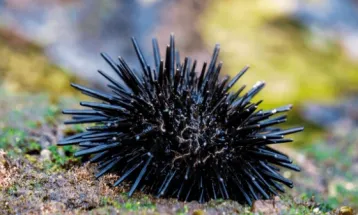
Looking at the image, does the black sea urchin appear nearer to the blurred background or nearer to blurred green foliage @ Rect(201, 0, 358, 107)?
the blurred background

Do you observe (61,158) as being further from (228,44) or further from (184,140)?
(228,44)

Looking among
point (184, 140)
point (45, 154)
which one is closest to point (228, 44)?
point (45, 154)

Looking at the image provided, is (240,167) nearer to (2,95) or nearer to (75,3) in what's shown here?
(2,95)

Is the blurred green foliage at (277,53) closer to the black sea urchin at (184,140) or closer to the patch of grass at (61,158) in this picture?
the patch of grass at (61,158)

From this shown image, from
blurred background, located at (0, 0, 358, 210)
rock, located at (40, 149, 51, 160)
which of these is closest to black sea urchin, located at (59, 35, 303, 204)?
rock, located at (40, 149, 51, 160)

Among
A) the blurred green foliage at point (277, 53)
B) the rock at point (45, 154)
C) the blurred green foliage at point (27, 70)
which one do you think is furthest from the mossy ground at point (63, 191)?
the blurred green foliage at point (277, 53)

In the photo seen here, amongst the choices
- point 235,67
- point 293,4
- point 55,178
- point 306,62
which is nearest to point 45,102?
point 55,178
